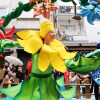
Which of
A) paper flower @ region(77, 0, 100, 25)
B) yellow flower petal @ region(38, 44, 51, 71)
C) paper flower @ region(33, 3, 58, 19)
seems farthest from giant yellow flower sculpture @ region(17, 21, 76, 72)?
paper flower @ region(77, 0, 100, 25)

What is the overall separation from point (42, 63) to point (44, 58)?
51 mm

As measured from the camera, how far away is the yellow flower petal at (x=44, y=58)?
173 cm

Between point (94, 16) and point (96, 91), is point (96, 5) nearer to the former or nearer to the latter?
point (94, 16)

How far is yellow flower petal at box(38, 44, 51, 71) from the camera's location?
5.66 ft

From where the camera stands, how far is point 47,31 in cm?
187

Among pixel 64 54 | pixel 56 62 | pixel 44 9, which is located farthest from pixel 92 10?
pixel 56 62

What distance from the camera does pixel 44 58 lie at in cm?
175

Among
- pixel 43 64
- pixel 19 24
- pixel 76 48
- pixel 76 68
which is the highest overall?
pixel 43 64

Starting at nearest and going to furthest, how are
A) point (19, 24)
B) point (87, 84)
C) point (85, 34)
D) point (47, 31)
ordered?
1. point (47, 31)
2. point (87, 84)
3. point (19, 24)
4. point (85, 34)

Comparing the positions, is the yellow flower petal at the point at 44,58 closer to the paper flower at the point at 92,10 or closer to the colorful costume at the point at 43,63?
the colorful costume at the point at 43,63

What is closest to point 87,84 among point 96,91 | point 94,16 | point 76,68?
point 96,91

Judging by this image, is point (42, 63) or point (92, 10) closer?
point (42, 63)

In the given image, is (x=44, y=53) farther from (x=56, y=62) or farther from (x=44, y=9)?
(x=44, y=9)

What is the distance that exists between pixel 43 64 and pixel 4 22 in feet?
3.19
